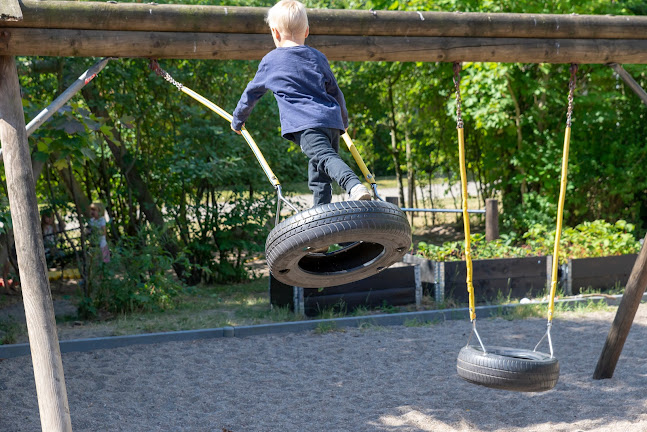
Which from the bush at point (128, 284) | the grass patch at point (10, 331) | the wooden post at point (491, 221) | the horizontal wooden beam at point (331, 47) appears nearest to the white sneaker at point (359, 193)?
the horizontal wooden beam at point (331, 47)

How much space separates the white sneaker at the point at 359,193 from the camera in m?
3.02

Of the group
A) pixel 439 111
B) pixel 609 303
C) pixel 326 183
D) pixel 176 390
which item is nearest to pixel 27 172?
pixel 326 183

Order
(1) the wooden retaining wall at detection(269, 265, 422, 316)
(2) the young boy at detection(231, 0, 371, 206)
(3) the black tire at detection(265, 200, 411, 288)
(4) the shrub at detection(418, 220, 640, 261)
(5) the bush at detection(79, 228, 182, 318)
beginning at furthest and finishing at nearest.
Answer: (4) the shrub at detection(418, 220, 640, 261) < (5) the bush at detection(79, 228, 182, 318) < (1) the wooden retaining wall at detection(269, 265, 422, 316) < (2) the young boy at detection(231, 0, 371, 206) < (3) the black tire at detection(265, 200, 411, 288)

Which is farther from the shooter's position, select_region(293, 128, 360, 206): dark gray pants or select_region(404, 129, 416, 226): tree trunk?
select_region(404, 129, 416, 226): tree trunk

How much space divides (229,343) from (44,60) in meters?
4.09

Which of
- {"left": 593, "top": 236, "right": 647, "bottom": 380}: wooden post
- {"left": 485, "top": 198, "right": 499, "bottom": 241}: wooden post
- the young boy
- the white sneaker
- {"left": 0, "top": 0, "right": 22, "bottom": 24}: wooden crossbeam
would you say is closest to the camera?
the white sneaker

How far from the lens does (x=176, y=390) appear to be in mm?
5152

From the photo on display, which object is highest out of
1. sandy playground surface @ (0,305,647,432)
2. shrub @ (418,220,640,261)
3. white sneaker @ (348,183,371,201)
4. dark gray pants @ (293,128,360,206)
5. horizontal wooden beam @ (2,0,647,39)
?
horizontal wooden beam @ (2,0,647,39)

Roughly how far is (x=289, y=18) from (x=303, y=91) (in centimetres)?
35

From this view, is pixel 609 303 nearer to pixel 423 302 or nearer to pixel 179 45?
pixel 423 302

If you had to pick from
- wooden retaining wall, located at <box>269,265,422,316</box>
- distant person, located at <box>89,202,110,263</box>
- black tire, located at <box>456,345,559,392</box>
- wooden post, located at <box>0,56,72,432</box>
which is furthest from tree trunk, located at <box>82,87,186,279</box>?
black tire, located at <box>456,345,559,392</box>

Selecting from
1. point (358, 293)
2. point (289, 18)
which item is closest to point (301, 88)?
point (289, 18)

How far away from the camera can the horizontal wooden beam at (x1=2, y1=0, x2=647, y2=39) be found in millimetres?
3850

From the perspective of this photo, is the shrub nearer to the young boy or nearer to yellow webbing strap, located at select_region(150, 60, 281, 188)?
yellow webbing strap, located at select_region(150, 60, 281, 188)
